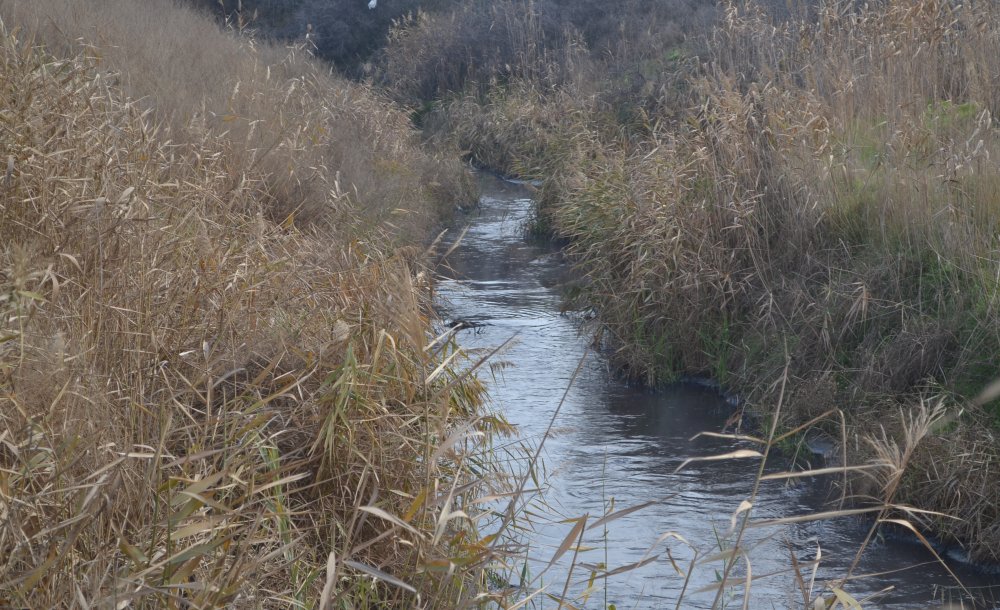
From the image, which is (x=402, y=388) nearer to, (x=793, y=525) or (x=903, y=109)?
(x=793, y=525)

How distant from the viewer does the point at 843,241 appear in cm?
631

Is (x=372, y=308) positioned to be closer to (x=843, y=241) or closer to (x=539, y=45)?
(x=843, y=241)

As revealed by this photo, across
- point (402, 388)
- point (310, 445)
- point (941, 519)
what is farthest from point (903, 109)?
point (310, 445)

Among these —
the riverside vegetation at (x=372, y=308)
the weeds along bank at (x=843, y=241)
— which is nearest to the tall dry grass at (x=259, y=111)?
the riverside vegetation at (x=372, y=308)

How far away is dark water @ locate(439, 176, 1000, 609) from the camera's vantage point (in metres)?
4.30

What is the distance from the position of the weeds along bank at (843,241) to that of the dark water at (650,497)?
11.0 inches

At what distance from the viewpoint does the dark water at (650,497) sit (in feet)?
14.1

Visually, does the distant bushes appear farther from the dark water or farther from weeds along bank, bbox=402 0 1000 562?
the dark water

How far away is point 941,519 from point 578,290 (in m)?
4.42

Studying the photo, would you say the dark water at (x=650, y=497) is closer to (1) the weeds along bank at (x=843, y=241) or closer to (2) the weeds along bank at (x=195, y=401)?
(1) the weeds along bank at (x=843, y=241)

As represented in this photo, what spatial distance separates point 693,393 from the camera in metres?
7.00

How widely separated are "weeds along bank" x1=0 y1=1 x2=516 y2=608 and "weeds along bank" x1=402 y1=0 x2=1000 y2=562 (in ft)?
7.20

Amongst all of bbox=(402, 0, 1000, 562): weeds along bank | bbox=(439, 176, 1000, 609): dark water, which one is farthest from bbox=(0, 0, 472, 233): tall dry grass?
bbox=(402, 0, 1000, 562): weeds along bank

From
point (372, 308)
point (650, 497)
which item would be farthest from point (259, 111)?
point (650, 497)
